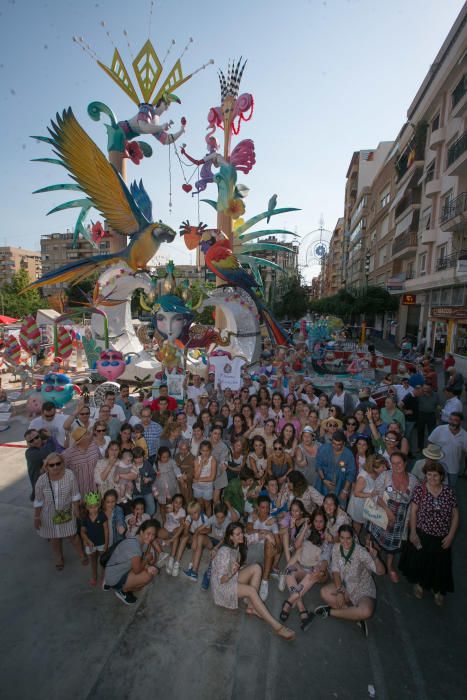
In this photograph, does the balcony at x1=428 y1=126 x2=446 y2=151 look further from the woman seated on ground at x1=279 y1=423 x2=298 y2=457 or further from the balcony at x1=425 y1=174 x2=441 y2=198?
the woman seated on ground at x1=279 y1=423 x2=298 y2=457

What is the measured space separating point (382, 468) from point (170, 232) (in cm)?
1160

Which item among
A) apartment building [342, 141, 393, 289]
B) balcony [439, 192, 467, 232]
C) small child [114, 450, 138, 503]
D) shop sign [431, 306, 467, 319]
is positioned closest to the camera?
small child [114, 450, 138, 503]

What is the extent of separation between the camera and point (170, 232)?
13406mm

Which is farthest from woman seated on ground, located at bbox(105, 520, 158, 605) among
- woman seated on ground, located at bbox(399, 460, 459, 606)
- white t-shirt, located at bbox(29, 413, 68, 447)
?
woman seated on ground, located at bbox(399, 460, 459, 606)

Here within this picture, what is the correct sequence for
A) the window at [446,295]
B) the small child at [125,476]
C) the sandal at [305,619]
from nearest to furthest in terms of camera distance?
the sandal at [305,619] < the small child at [125,476] < the window at [446,295]

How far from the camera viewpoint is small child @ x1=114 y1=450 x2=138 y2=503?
4465 millimetres

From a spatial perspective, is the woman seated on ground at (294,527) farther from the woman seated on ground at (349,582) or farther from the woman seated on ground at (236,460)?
the woman seated on ground at (236,460)

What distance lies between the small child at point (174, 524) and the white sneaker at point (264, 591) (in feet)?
3.69

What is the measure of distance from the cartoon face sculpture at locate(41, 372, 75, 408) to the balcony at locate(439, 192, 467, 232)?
18.1m

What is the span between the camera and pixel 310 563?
13.0ft

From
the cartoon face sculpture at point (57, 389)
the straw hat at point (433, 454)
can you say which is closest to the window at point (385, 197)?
the cartoon face sculpture at point (57, 389)

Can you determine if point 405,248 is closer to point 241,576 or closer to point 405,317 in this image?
point 405,317

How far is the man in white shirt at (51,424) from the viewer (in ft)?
17.8

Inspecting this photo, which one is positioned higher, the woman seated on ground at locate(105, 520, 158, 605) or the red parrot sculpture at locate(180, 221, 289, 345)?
the red parrot sculpture at locate(180, 221, 289, 345)
